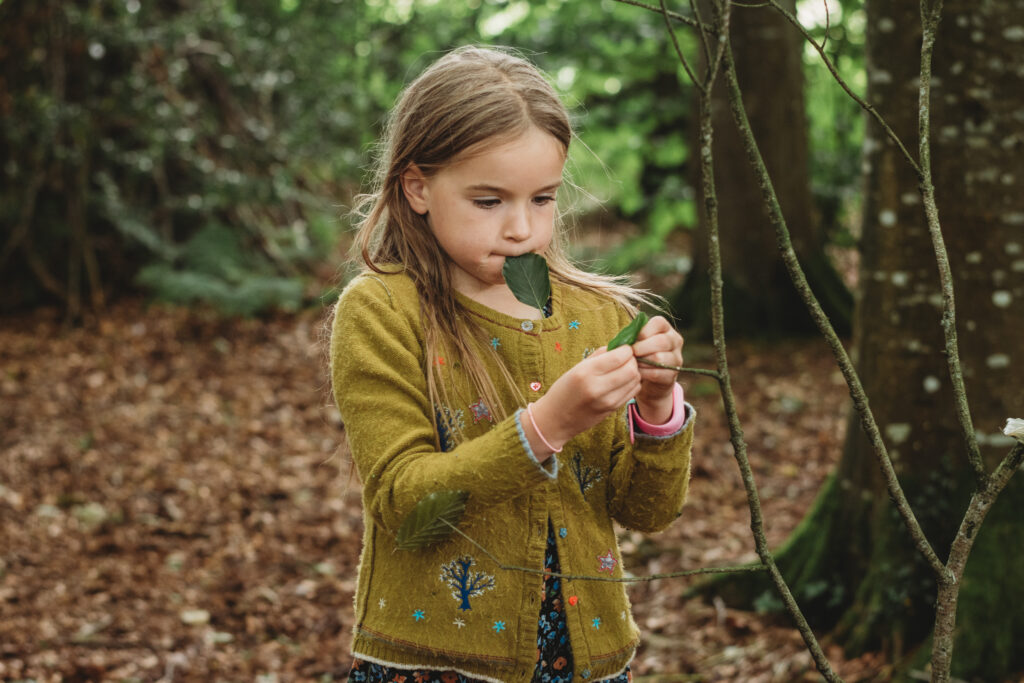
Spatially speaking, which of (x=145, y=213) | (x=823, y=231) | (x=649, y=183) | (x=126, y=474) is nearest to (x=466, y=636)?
(x=126, y=474)

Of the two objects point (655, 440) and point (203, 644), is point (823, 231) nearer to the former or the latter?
point (203, 644)

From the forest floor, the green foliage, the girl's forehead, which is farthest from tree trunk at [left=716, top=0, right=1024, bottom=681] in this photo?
the green foliage

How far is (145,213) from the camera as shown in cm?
760

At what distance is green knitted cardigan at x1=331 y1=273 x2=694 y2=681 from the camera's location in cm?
156

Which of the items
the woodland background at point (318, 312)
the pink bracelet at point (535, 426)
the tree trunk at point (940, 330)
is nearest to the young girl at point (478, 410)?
the pink bracelet at point (535, 426)

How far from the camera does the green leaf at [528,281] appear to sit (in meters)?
1.35

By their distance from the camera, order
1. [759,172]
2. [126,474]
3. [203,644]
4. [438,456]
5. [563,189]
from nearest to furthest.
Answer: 1. [759,172]
2. [438,456]
3. [563,189]
4. [203,644]
5. [126,474]

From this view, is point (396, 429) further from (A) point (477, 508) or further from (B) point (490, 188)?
(B) point (490, 188)

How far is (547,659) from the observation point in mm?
1709

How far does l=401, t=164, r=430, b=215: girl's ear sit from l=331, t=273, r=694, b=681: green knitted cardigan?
139mm

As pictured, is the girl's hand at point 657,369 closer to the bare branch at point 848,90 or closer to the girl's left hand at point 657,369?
the girl's left hand at point 657,369

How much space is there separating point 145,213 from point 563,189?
6499 mm

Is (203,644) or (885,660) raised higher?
(885,660)

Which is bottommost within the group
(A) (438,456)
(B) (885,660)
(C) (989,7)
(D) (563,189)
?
(B) (885,660)
